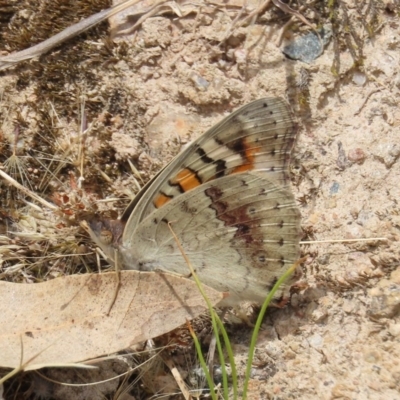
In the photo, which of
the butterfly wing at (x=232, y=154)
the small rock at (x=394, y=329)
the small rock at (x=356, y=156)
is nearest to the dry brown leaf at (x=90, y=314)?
the butterfly wing at (x=232, y=154)

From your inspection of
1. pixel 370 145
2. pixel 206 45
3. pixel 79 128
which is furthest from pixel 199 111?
pixel 370 145

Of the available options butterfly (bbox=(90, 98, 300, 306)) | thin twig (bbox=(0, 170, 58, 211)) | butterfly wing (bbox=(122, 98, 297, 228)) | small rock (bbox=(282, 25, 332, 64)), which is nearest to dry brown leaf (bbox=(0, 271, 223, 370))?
butterfly (bbox=(90, 98, 300, 306))

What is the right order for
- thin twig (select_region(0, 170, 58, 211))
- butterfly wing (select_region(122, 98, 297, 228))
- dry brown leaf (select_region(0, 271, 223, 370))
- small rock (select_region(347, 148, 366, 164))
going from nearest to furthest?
1. dry brown leaf (select_region(0, 271, 223, 370))
2. butterfly wing (select_region(122, 98, 297, 228))
3. small rock (select_region(347, 148, 366, 164))
4. thin twig (select_region(0, 170, 58, 211))

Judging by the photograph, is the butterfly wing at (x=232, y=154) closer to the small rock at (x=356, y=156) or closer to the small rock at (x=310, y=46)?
the small rock at (x=356, y=156)

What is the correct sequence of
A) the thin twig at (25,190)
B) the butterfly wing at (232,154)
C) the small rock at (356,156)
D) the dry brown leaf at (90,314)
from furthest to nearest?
the thin twig at (25,190)
the small rock at (356,156)
the butterfly wing at (232,154)
the dry brown leaf at (90,314)

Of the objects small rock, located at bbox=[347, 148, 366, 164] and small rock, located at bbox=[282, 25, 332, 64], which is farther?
small rock, located at bbox=[282, 25, 332, 64]

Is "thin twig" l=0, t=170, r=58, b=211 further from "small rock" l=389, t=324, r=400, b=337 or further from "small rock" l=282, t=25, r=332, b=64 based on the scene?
"small rock" l=389, t=324, r=400, b=337

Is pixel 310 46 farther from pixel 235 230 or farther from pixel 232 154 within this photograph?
pixel 235 230

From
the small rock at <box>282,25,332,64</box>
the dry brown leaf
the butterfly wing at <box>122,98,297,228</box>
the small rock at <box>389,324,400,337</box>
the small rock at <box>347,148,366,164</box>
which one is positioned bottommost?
the small rock at <box>389,324,400,337</box>
